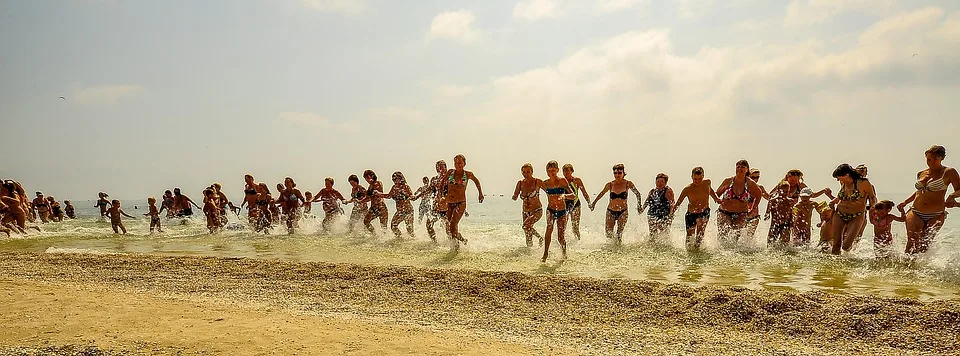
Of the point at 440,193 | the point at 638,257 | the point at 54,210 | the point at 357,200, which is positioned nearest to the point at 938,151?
the point at 638,257

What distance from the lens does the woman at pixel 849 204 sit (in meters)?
9.68

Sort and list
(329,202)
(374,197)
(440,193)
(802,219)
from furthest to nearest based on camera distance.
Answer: (329,202)
(374,197)
(440,193)
(802,219)

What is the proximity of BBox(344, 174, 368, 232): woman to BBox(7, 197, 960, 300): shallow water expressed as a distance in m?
0.56

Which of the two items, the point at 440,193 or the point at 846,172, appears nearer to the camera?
the point at 846,172

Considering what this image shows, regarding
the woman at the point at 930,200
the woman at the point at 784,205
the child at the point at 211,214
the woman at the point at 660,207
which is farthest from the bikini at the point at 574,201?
the child at the point at 211,214

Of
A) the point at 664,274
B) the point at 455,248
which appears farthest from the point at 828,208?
the point at 455,248

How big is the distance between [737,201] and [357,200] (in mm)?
9553

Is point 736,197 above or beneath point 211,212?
above

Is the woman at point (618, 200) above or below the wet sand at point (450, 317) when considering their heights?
above

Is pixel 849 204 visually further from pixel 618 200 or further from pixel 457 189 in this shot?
pixel 457 189

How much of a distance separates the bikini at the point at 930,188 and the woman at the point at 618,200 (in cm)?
513

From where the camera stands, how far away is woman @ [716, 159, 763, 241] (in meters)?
11.2

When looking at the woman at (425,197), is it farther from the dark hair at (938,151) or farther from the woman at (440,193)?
the dark hair at (938,151)

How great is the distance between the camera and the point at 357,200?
15953 mm
